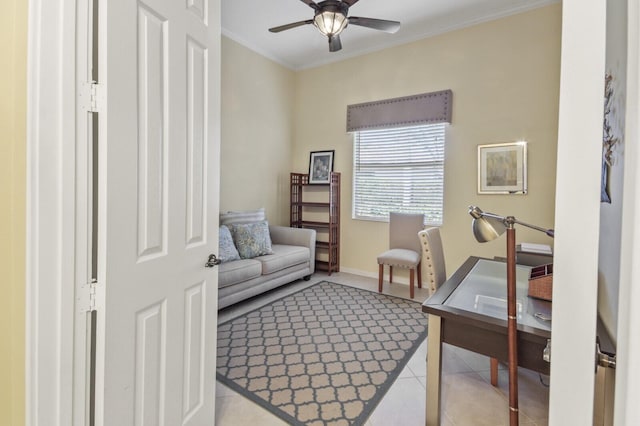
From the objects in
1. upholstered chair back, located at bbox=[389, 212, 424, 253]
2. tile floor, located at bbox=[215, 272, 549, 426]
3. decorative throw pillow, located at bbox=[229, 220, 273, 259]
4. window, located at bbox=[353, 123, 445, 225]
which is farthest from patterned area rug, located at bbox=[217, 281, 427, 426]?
window, located at bbox=[353, 123, 445, 225]

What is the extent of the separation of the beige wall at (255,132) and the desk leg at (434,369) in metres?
3.22

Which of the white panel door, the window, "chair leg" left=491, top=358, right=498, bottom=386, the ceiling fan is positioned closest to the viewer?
the white panel door

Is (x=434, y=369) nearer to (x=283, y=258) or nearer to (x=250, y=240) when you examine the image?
(x=283, y=258)

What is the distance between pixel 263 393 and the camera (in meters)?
1.88

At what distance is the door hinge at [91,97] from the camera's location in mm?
990

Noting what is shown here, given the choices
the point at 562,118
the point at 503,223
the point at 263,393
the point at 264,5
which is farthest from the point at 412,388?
the point at 264,5

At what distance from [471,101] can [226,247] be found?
334cm

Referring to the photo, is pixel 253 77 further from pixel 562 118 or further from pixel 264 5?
pixel 562 118

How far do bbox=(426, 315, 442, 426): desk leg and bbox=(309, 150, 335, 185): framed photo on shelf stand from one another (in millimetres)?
3420

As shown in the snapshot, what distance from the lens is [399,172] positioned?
14.0ft

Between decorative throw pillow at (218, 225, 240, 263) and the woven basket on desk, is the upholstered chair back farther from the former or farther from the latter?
the woven basket on desk

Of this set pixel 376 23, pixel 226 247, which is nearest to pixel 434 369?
pixel 226 247

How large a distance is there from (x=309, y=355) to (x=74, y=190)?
1917mm

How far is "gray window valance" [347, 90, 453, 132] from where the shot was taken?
379cm
